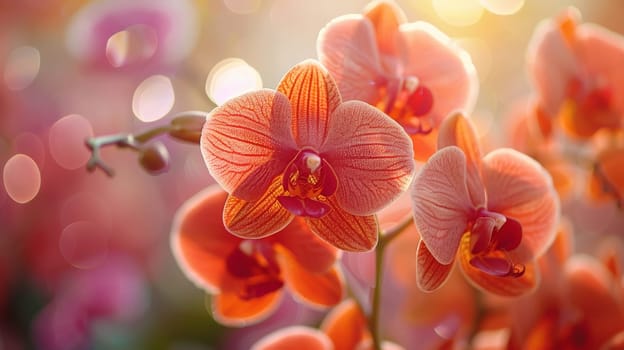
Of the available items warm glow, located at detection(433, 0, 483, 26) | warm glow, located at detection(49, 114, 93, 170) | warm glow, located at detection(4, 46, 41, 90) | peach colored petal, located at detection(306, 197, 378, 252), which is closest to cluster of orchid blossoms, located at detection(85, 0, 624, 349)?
peach colored petal, located at detection(306, 197, 378, 252)

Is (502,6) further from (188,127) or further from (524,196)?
(188,127)

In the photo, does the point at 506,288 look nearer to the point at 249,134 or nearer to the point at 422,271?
the point at 422,271

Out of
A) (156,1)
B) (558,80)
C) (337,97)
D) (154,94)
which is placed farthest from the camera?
(154,94)

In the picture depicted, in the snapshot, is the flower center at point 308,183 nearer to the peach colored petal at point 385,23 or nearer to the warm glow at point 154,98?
the peach colored petal at point 385,23

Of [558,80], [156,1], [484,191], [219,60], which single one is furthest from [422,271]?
[219,60]

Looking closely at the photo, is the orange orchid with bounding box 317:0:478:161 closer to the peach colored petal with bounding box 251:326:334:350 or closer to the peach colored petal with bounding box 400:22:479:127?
the peach colored petal with bounding box 400:22:479:127

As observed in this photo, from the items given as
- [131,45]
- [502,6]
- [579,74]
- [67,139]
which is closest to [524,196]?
[579,74]

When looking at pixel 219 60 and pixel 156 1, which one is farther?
pixel 219 60
